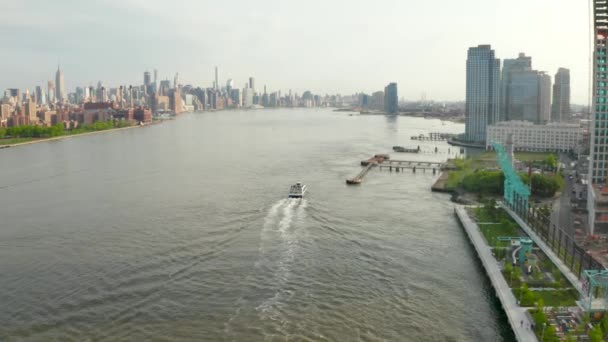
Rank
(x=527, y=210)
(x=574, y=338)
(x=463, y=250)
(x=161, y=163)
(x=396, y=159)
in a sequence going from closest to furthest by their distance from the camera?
(x=574, y=338) < (x=463, y=250) < (x=527, y=210) < (x=161, y=163) < (x=396, y=159)

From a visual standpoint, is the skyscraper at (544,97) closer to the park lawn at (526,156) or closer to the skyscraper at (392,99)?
the park lawn at (526,156)

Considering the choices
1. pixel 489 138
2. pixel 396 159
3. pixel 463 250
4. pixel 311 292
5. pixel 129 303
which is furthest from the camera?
pixel 489 138

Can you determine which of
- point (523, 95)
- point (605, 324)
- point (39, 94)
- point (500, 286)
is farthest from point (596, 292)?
point (39, 94)

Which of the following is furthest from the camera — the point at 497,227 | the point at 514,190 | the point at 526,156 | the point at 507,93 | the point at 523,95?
the point at 507,93

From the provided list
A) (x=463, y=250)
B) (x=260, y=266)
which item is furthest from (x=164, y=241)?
(x=463, y=250)

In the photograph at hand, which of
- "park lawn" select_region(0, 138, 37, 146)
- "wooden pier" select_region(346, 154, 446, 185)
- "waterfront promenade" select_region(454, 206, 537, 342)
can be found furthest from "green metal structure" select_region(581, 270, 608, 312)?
"park lawn" select_region(0, 138, 37, 146)

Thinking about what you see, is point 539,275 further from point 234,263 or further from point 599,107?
point 599,107

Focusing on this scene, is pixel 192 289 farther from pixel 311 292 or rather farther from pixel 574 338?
pixel 574 338
